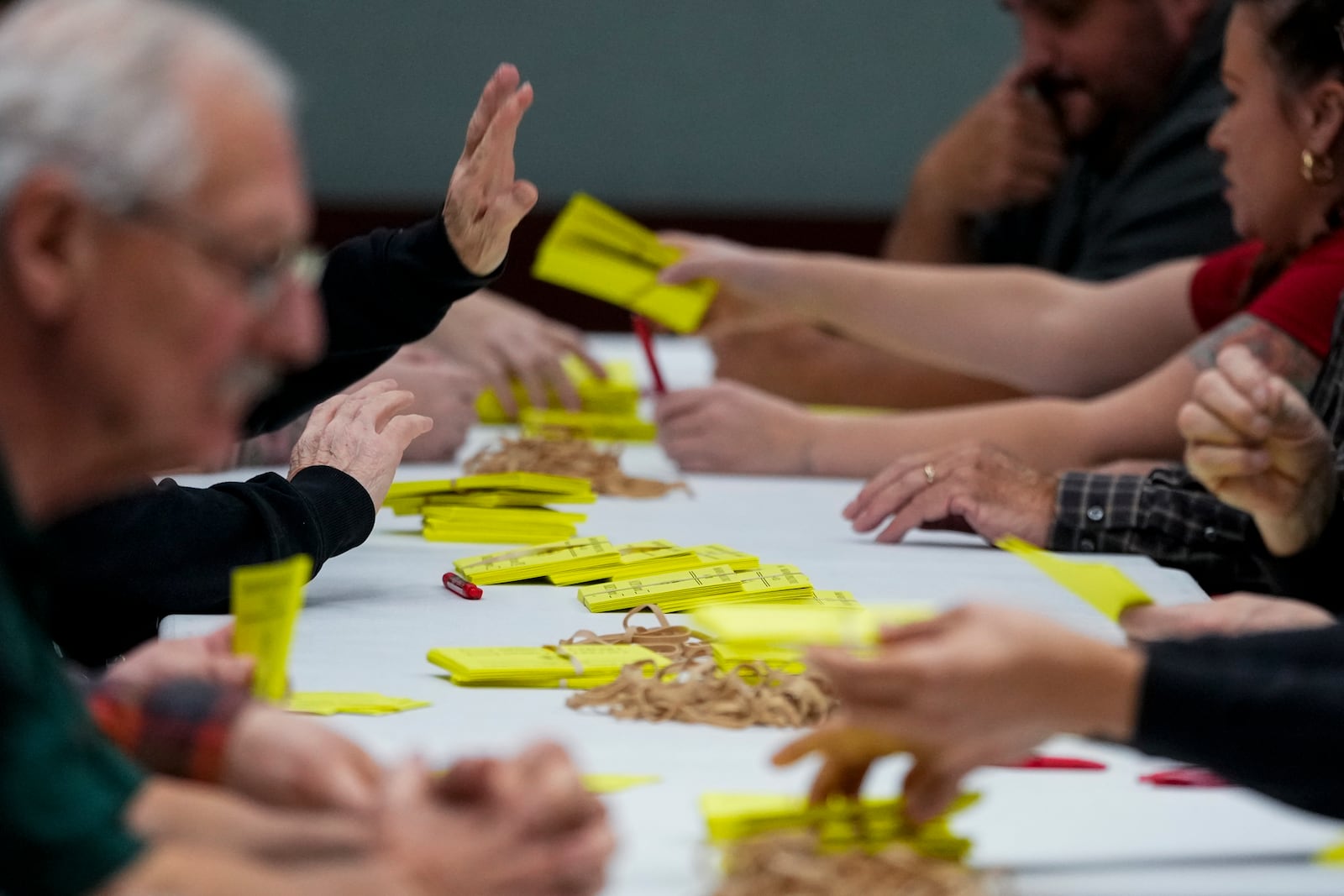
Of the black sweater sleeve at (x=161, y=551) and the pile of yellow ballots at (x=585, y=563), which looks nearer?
the black sweater sleeve at (x=161, y=551)

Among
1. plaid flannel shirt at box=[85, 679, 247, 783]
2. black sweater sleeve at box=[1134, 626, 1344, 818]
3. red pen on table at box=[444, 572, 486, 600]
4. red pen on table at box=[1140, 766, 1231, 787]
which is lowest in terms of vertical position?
red pen on table at box=[444, 572, 486, 600]

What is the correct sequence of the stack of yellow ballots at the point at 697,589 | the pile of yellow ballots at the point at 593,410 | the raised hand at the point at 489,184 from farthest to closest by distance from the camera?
the pile of yellow ballots at the point at 593,410 < the raised hand at the point at 489,184 < the stack of yellow ballots at the point at 697,589

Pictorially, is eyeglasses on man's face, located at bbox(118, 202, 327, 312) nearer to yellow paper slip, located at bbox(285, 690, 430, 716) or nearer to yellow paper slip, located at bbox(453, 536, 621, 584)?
yellow paper slip, located at bbox(285, 690, 430, 716)

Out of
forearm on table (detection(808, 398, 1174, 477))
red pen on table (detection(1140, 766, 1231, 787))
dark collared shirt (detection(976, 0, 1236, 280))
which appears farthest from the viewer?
dark collared shirt (detection(976, 0, 1236, 280))

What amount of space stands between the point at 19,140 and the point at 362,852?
Answer: 0.38 metres

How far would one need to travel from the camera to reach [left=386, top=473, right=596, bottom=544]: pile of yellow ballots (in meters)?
1.96

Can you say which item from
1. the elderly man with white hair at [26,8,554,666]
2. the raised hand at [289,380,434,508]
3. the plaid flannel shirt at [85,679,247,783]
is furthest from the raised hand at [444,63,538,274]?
the plaid flannel shirt at [85,679,247,783]

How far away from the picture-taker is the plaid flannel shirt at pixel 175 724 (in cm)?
90

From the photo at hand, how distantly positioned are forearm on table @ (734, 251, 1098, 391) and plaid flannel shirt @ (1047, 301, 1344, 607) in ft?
2.77

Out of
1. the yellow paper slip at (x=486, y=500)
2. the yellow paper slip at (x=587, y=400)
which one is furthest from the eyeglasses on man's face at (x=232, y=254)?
the yellow paper slip at (x=587, y=400)

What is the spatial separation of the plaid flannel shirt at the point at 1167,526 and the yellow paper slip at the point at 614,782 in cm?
111

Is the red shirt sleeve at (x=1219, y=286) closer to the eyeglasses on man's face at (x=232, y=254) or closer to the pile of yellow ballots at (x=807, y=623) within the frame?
the pile of yellow ballots at (x=807, y=623)

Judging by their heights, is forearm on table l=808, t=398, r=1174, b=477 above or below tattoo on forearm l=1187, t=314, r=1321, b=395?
below

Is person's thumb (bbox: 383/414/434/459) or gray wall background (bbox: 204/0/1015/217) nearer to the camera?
person's thumb (bbox: 383/414/434/459)
